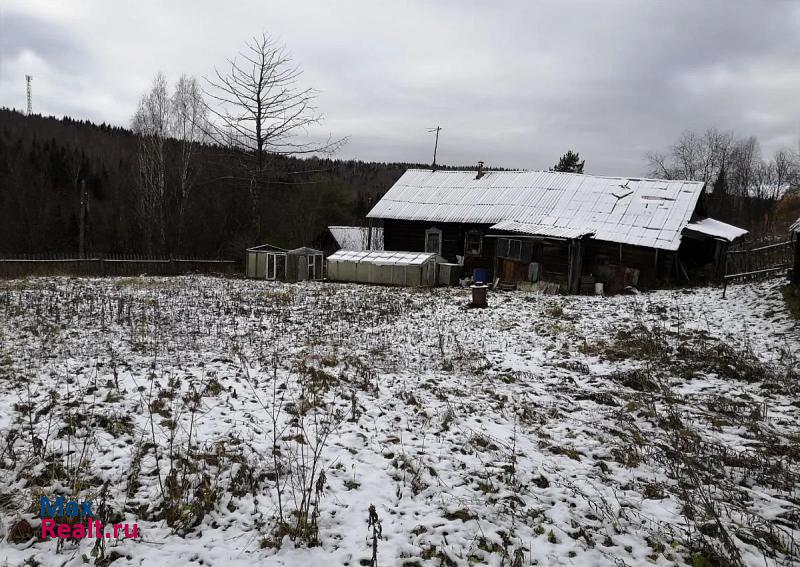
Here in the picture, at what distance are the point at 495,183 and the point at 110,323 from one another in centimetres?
2212

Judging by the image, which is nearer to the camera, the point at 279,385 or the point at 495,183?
the point at 279,385

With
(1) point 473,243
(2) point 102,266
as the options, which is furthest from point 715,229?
(2) point 102,266

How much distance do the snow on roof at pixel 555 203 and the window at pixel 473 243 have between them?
0.88m

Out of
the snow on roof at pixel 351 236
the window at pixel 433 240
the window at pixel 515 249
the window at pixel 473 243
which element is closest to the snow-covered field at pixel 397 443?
the window at pixel 515 249

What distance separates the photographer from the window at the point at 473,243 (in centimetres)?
2550

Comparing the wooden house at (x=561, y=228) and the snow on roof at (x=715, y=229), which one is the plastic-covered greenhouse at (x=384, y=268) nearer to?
the wooden house at (x=561, y=228)

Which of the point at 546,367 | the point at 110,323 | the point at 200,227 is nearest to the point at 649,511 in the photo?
the point at 546,367

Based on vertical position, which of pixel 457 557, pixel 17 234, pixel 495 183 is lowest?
pixel 457 557

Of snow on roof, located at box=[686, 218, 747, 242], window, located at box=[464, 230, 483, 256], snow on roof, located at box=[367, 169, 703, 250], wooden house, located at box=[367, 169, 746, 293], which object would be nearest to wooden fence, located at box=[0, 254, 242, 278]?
snow on roof, located at box=[367, 169, 703, 250]

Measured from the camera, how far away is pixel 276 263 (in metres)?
23.3

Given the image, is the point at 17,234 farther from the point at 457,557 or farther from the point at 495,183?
the point at 457,557

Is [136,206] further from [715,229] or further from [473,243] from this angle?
[715,229]

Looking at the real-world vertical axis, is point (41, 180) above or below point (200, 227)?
above

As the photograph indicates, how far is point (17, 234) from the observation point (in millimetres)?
35062
